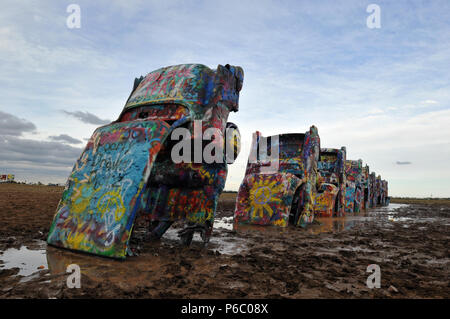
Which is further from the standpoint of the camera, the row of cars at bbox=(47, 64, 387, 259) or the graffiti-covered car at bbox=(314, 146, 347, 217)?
the graffiti-covered car at bbox=(314, 146, 347, 217)

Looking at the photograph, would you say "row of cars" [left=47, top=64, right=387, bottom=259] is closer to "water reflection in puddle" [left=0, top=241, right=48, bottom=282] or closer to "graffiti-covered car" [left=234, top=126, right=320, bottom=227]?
"water reflection in puddle" [left=0, top=241, right=48, bottom=282]

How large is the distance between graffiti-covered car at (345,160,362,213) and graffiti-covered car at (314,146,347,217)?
300 cm

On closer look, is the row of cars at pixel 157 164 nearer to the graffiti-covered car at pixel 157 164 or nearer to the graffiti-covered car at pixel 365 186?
the graffiti-covered car at pixel 157 164

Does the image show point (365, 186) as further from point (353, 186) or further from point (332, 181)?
point (332, 181)

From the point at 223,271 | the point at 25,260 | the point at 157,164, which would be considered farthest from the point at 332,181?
the point at 25,260

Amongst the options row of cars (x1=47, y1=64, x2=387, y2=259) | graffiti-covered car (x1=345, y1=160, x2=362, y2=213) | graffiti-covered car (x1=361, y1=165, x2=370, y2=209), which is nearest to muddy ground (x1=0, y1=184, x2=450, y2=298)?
row of cars (x1=47, y1=64, x2=387, y2=259)

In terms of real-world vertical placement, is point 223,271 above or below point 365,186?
below

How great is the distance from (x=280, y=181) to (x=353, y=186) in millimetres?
11520

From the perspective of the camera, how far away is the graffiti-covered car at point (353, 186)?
17844mm

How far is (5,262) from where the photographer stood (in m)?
3.28

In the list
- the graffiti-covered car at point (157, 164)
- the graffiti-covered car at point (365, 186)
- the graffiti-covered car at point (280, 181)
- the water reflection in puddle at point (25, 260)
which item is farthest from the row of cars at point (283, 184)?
the graffiti-covered car at point (365, 186)

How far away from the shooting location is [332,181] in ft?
47.2

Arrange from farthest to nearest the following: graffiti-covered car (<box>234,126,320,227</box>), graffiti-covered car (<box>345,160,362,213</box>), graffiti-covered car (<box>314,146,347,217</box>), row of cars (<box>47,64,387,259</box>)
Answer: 1. graffiti-covered car (<box>345,160,362,213</box>)
2. graffiti-covered car (<box>314,146,347,217</box>)
3. graffiti-covered car (<box>234,126,320,227</box>)
4. row of cars (<box>47,64,387,259</box>)

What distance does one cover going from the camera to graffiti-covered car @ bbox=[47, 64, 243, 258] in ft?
12.3
